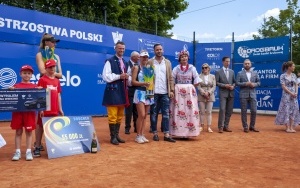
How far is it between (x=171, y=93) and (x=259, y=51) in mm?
9010

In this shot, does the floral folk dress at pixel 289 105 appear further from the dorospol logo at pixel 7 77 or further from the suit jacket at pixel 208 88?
the dorospol logo at pixel 7 77

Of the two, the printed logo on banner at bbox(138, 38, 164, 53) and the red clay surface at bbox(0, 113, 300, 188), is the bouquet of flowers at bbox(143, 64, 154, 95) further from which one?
the printed logo on banner at bbox(138, 38, 164, 53)

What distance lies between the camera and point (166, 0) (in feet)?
93.1

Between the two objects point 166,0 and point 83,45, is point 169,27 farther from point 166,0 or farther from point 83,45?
point 83,45

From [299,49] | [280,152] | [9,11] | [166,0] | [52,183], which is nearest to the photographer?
[52,183]

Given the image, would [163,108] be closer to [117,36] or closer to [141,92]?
[141,92]

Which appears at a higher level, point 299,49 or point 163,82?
point 299,49

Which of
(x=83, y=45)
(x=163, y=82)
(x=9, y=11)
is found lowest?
(x=163, y=82)

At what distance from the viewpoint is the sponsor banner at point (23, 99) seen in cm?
409

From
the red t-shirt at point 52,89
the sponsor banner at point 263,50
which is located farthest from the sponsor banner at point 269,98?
the red t-shirt at point 52,89

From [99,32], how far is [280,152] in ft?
26.9

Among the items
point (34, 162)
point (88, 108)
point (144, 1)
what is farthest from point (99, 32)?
point (144, 1)

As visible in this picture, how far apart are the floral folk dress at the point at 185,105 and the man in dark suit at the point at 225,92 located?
1523mm

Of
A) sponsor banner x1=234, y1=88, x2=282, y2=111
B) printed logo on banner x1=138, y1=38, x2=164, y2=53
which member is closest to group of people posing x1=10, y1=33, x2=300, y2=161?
printed logo on banner x1=138, y1=38, x2=164, y2=53
